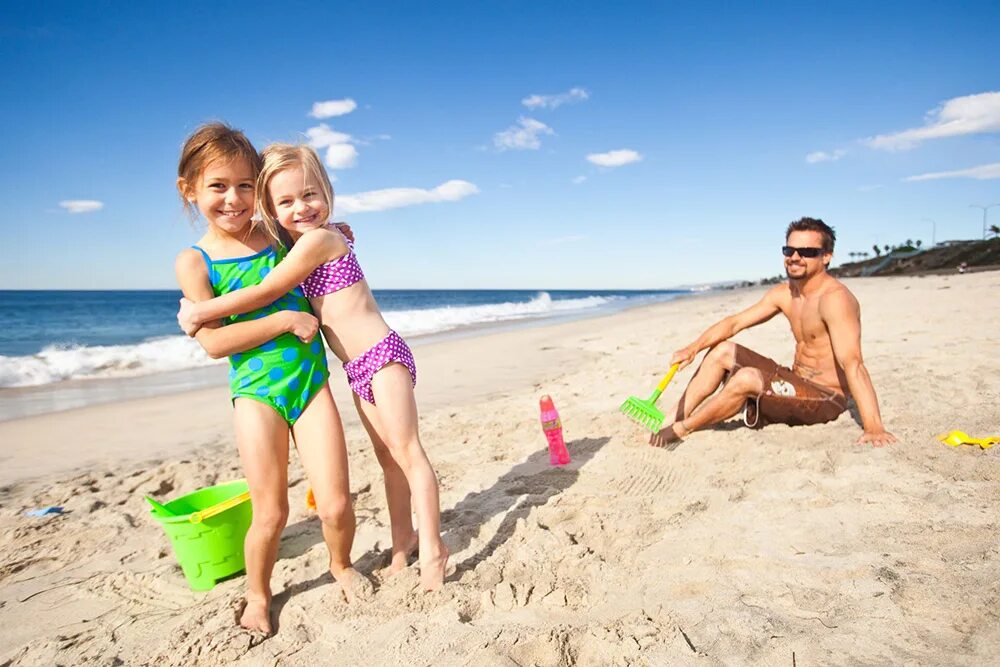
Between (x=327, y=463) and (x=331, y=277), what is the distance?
78cm

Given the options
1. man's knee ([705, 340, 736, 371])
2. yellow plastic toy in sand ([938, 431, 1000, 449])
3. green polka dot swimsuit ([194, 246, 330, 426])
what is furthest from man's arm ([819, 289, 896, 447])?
green polka dot swimsuit ([194, 246, 330, 426])

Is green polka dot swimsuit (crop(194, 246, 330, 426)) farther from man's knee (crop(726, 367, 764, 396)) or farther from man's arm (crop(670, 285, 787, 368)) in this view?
man's knee (crop(726, 367, 764, 396))

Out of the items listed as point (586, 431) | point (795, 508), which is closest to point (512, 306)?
point (586, 431)

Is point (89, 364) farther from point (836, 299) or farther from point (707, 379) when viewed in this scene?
point (836, 299)

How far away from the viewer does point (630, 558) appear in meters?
2.55

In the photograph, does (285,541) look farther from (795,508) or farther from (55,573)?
(795,508)

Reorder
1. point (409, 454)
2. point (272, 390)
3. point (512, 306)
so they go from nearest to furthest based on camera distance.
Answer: point (272, 390), point (409, 454), point (512, 306)

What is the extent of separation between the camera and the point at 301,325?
7.56 ft

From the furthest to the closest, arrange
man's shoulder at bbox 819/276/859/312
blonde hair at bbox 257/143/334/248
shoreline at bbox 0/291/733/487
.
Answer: shoreline at bbox 0/291/733/487
man's shoulder at bbox 819/276/859/312
blonde hair at bbox 257/143/334/248

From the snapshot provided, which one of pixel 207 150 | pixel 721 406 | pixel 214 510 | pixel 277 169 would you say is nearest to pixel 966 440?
pixel 721 406

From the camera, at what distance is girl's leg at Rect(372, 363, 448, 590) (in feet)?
8.07

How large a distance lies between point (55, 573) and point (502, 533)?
2322 mm

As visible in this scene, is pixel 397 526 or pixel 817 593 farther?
pixel 397 526

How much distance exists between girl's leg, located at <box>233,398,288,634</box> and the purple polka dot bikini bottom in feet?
1.15
